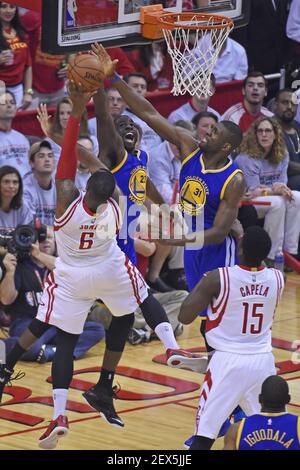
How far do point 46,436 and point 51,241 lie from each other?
336 cm

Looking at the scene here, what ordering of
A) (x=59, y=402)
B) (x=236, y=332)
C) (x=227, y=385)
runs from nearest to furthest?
1. (x=227, y=385)
2. (x=236, y=332)
3. (x=59, y=402)

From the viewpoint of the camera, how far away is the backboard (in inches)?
339

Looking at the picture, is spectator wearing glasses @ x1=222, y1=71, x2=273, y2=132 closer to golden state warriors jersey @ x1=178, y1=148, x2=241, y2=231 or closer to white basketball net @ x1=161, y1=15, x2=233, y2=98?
white basketball net @ x1=161, y1=15, x2=233, y2=98

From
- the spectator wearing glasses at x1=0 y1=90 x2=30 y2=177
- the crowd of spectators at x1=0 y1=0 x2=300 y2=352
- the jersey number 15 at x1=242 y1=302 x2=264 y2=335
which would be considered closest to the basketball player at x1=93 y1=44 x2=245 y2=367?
the jersey number 15 at x1=242 y1=302 x2=264 y2=335

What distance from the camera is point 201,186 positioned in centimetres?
890

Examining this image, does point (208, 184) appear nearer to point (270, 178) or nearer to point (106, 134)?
point (106, 134)

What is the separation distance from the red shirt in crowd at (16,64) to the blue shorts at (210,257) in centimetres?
469

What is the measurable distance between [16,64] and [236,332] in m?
6.49

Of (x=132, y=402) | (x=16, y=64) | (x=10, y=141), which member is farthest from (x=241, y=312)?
Answer: (x=16, y=64)

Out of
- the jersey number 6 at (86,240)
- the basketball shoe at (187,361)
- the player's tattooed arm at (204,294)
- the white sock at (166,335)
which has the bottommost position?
the basketball shoe at (187,361)

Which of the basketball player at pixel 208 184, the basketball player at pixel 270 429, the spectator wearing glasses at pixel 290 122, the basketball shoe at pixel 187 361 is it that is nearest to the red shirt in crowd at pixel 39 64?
the spectator wearing glasses at pixel 290 122

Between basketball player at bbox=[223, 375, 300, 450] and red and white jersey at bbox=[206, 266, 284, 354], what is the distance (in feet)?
2.90

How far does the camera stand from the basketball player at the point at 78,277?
25.9 ft

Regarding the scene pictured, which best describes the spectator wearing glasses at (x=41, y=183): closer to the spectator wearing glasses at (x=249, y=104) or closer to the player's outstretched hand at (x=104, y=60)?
the spectator wearing glasses at (x=249, y=104)
